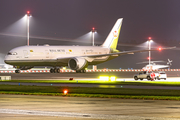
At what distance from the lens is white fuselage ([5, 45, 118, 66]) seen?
54.2 m

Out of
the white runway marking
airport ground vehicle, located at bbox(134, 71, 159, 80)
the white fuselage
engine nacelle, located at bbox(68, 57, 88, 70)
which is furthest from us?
engine nacelle, located at bbox(68, 57, 88, 70)

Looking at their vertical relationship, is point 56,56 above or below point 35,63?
above

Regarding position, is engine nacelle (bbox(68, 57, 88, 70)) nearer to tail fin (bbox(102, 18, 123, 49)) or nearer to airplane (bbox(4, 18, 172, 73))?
airplane (bbox(4, 18, 172, 73))

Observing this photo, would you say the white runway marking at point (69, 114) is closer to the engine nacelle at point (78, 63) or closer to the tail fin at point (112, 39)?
the engine nacelle at point (78, 63)

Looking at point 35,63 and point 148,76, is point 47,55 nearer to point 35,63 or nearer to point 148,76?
point 35,63

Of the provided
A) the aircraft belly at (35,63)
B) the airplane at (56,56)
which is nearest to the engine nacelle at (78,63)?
the airplane at (56,56)

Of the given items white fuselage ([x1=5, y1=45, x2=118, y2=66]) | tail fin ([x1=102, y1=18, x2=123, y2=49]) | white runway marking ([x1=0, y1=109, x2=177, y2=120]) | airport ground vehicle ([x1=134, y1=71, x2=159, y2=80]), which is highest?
tail fin ([x1=102, y1=18, x2=123, y2=49])

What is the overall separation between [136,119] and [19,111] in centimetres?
523

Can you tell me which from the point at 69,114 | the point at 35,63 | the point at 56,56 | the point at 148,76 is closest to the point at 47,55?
the point at 56,56

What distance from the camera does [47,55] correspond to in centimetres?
5662

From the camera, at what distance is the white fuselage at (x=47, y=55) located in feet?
178

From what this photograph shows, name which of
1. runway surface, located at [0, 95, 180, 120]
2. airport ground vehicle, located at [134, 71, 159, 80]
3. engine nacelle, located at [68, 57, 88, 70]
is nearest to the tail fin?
engine nacelle, located at [68, 57, 88, 70]

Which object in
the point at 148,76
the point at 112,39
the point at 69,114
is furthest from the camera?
the point at 112,39

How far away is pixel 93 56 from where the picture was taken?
60156 mm
